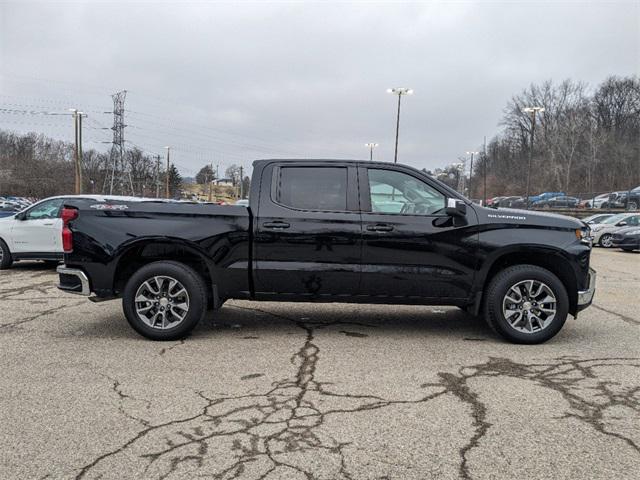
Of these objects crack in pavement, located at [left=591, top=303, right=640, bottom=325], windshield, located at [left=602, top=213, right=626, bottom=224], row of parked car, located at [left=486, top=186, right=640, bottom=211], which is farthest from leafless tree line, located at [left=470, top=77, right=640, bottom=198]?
crack in pavement, located at [left=591, top=303, right=640, bottom=325]

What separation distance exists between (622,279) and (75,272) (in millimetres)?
10875

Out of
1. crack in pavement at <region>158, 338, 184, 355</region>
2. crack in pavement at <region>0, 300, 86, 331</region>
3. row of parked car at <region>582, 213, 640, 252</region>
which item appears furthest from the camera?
row of parked car at <region>582, 213, 640, 252</region>

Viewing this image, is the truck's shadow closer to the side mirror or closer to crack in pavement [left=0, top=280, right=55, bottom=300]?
the side mirror

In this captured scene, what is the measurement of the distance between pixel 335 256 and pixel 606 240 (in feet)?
70.7

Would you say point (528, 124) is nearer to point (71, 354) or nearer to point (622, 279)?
point (622, 279)

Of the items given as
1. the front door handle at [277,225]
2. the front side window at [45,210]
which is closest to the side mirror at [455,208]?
the front door handle at [277,225]

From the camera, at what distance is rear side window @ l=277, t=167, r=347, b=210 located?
18.5ft

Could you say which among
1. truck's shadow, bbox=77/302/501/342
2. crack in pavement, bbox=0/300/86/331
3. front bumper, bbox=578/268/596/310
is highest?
front bumper, bbox=578/268/596/310

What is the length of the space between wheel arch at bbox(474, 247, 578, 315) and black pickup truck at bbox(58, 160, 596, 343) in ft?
0.07

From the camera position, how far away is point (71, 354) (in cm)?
507

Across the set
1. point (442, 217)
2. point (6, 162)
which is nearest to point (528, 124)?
point (6, 162)

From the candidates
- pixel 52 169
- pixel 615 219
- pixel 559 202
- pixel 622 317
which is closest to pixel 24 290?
pixel 622 317

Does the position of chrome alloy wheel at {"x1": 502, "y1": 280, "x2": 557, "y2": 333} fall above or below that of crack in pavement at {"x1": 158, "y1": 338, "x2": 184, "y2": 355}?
above

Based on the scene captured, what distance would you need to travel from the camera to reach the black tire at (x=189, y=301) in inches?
215
